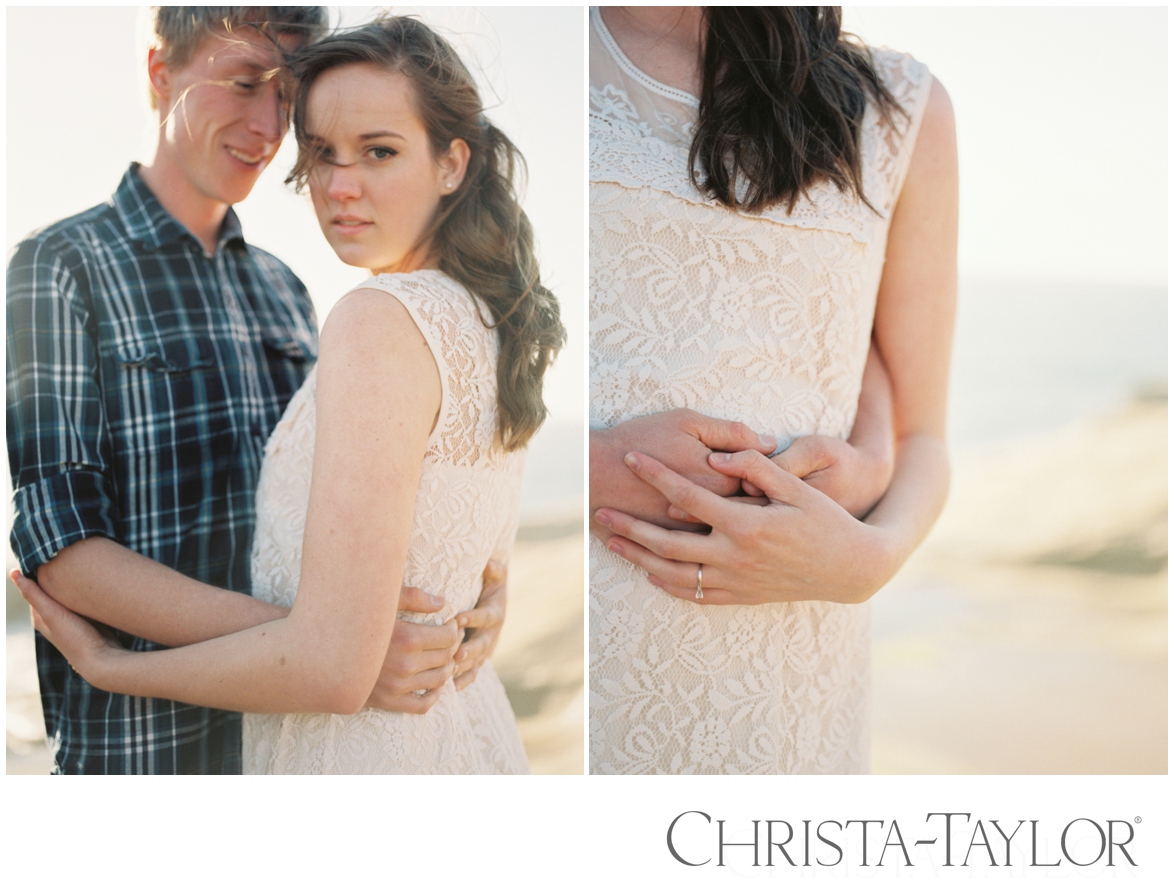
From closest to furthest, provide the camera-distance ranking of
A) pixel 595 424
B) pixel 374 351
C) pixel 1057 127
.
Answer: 1. pixel 374 351
2. pixel 595 424
3. pixel 1057 127

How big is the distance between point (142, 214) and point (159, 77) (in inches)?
10.7

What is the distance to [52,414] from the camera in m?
1.87

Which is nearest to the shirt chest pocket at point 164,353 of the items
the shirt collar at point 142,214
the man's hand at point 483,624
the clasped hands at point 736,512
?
the shirt collar at point 142,214

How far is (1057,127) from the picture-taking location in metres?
2.05

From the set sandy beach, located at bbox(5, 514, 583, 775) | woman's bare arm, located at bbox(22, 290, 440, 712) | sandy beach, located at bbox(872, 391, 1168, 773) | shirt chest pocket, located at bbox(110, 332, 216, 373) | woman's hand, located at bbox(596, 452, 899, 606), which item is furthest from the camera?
sandy beach, located at bbox(872, 391, 1168, 773)

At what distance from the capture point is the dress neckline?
1.88 metres

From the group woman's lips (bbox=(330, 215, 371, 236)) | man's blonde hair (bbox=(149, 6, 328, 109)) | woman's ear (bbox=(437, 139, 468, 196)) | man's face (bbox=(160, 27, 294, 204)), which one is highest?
man's blonde hair (bbox=(149, 6, 328, 109))

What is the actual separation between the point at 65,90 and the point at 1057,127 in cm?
198

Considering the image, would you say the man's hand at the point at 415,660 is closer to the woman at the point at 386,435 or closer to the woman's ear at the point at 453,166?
the woman at the point at 386,435

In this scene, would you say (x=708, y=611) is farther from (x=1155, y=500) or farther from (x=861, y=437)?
(x=1155, y=500)

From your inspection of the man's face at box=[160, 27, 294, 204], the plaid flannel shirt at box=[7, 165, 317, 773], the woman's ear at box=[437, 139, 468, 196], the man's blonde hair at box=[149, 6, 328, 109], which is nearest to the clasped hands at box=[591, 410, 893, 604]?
the woman's ear at box=[437, 139, 468, 196]

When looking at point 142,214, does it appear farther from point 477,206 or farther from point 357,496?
point 357,496

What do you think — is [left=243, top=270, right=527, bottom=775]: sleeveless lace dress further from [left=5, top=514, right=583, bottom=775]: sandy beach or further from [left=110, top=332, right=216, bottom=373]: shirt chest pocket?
[left=110, top=332, right=216, bottom=373]: shirt chest pocket
